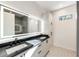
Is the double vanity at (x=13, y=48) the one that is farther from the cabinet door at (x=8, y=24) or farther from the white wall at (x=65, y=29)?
the white wall at (x=65, y=29)

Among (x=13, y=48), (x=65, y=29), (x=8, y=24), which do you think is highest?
(x=8, y=24)

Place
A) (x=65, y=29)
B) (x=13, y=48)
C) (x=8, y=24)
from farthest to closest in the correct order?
1. (x=65, y=29)
2. (x=8, y=24)
3. (x=13, y=48)

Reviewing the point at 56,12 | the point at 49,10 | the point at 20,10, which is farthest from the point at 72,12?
the point at 20,10

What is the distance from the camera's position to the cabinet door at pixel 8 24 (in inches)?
75.0

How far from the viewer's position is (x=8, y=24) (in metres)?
2.04

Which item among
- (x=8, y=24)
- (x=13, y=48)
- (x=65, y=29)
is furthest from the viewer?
(x=65, y=29)

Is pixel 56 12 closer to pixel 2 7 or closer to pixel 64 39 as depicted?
pixel 64 39

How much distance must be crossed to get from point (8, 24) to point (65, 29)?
3140mm

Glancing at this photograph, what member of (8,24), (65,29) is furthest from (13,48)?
(65,29)

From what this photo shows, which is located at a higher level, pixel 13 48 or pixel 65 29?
pixel 65 29

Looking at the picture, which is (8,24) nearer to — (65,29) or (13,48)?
(13,48)

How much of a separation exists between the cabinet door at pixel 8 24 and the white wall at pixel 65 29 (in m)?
2.77

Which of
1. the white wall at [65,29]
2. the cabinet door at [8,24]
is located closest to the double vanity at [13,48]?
the cabinet door at [8,24]

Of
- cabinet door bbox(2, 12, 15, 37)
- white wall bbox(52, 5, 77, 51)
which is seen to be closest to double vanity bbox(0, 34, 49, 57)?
cabinet door bbox(2, 12, 15, 37)
